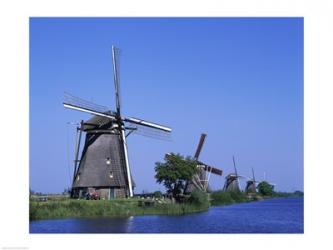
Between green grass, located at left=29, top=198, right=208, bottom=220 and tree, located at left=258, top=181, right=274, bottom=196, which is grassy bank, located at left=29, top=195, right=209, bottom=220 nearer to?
green grass, located at left=29, top=198, right=208, bottom=220

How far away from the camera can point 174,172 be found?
3988cm

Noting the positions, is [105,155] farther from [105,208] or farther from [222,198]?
[222,198]

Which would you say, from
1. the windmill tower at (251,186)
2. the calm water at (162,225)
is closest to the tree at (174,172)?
the calm water at (162,225)

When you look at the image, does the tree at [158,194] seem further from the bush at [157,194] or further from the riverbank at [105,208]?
the riverbank at [105,208]

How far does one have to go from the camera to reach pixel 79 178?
36156 mm

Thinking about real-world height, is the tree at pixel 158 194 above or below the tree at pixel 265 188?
above

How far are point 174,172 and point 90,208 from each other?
9.23 meters

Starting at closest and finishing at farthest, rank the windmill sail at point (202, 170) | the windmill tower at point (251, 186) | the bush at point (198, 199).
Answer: the bush at point (198, 199), the windmill sail at point (202, 170), the windmill tower at point (251, 186)

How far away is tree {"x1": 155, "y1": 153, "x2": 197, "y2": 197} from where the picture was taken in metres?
39.9

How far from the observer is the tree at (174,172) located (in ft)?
131

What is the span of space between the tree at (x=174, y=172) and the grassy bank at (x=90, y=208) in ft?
14.8

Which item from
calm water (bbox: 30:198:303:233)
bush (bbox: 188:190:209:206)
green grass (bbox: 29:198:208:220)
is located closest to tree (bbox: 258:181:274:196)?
bush (bbox: 188:190:209:206)
